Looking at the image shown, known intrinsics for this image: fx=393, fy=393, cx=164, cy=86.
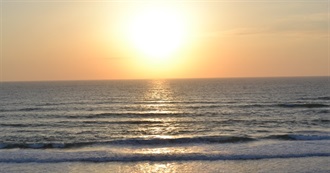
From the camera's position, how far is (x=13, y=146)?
29562 millimetres

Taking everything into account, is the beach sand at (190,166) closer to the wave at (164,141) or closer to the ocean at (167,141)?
the ocean at (167,141)

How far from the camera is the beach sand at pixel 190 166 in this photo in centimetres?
2156

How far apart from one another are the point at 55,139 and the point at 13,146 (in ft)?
14.0

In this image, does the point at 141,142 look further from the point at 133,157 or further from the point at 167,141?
the point at 133,157

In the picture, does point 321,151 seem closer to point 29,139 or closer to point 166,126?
point 166,126

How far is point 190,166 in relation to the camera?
2248 cm

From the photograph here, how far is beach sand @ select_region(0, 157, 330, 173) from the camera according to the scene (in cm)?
2156

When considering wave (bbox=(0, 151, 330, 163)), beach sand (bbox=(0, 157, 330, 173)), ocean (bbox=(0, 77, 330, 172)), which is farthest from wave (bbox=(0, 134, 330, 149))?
beach sand (bbox=(0, 157, 330, 173))

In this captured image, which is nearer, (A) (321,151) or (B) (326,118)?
(A) (321,151)

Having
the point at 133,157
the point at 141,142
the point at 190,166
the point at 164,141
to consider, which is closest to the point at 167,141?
the point at 164,141

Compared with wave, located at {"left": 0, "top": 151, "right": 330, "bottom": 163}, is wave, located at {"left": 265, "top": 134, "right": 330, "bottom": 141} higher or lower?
lower

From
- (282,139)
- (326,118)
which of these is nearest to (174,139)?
(282,139)

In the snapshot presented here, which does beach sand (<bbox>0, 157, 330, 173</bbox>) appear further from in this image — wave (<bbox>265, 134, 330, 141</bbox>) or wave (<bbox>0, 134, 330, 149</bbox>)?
wave (<bbox>265, 134, 330, 141</bbox>)

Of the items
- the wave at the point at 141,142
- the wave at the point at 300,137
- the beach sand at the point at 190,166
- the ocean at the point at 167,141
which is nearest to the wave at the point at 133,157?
the ocean at the point at 167,141
